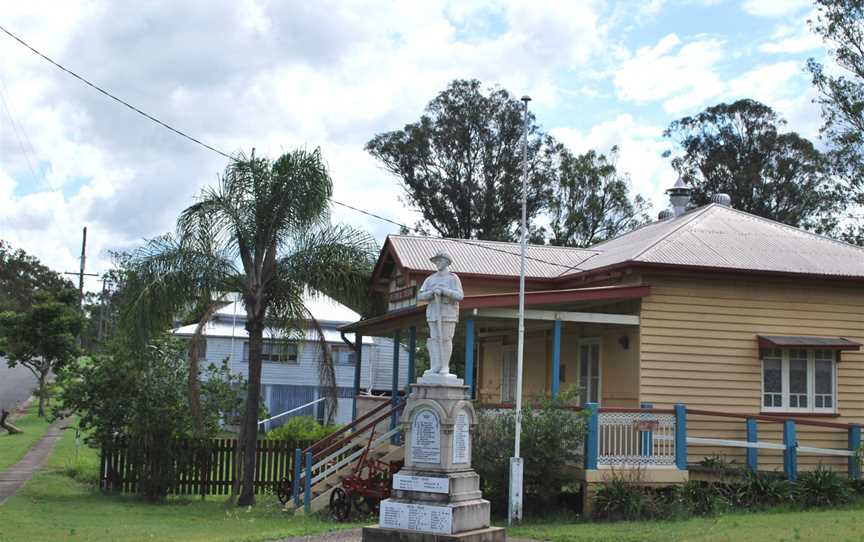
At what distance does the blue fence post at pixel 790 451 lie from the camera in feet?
55.7

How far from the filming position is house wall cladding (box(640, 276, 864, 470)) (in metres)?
17.9

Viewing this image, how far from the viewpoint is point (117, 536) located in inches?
576

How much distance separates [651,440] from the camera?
53.3ft

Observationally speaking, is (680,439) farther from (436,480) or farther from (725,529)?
(436,480)

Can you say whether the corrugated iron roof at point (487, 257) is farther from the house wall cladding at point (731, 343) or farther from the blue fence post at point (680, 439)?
the blue fence post at point (680, 439)

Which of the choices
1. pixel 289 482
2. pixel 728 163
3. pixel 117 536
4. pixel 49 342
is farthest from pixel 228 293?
pixel 728 163

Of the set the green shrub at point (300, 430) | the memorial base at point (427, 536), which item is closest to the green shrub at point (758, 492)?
the memorial base at point (427, 536)

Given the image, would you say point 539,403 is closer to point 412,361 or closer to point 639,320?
point 639,320

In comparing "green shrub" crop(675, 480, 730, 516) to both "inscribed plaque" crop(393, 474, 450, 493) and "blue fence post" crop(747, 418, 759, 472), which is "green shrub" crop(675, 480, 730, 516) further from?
"inscribed plaque" crop(393, 474, 450, 493)

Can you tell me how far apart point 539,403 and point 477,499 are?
372 centimetres

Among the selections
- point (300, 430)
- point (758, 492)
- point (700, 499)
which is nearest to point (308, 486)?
point (700, 499)

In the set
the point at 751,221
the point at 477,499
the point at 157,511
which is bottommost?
the point at 157,511

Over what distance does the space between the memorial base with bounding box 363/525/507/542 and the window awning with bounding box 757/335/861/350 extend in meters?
8.08

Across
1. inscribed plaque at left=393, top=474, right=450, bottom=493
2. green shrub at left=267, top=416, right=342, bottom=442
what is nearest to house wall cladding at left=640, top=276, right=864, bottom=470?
inscribed plaque at left=393, top=474, right=450, bottom=493
